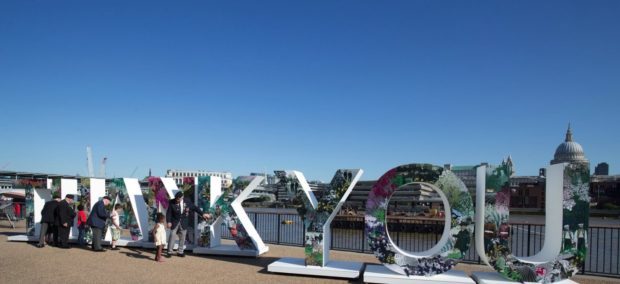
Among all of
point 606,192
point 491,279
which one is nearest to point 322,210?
point 491,279

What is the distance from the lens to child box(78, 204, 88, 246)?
13.3 m

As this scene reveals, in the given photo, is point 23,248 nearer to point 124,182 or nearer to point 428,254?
point 124,182

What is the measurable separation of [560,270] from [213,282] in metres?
7.37

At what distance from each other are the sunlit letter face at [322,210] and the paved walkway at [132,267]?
2.18 ft

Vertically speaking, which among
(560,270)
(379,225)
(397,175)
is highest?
(397,175)

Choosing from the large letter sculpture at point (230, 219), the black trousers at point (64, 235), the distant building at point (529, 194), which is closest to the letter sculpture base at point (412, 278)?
the large letter sculpture at point (230, 219)

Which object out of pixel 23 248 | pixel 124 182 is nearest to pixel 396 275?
pixel 124 182

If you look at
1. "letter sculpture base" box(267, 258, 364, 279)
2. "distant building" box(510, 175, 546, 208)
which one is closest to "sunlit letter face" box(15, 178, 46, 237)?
"letter sculpture base" box(267, 258, 364, 279)

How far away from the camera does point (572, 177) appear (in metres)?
8.53

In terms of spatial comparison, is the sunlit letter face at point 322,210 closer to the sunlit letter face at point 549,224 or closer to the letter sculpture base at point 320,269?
the letter sculpture base at point 320,269

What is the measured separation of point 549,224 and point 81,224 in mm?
13252

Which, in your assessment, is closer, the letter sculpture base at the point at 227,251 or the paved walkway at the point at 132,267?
the paved walkway at the point at 132,267

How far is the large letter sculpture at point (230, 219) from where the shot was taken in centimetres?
1194

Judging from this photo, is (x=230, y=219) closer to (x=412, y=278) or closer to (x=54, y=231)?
(x=412, y=278)
